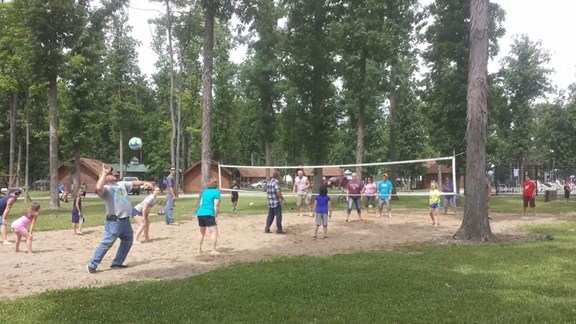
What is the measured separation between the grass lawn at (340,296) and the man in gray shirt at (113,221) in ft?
5.58

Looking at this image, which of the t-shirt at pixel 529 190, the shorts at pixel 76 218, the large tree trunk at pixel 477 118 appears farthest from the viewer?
the t-shirt at pixel 529 190

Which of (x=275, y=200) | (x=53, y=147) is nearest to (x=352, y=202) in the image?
(x=275, y=200)

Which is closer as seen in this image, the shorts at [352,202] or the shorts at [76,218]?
the shorts at [76,218]

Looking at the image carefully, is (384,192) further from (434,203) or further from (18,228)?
(18,228)

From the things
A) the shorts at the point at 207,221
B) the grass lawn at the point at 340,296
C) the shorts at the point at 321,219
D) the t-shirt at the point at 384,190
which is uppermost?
the t-shirt at the point at 384,190

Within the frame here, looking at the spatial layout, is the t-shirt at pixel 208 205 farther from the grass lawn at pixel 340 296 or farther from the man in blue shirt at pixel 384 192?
the man in blue shirt at pixel 384 192

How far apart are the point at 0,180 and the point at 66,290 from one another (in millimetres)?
47371

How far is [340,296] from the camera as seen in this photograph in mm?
6336

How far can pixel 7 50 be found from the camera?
102 feet

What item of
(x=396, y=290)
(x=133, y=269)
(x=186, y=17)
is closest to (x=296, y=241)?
(x=133, y=269)

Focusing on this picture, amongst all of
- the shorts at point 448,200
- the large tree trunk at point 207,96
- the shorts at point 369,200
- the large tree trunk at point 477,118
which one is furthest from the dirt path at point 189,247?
the large tree trunk at point 207,96

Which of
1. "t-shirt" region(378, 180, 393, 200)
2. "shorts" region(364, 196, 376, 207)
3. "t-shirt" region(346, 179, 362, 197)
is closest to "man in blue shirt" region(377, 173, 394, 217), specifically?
"t-shirt" region(378, 180, 393, 200)

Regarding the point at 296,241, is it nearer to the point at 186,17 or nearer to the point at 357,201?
the point at 357,201

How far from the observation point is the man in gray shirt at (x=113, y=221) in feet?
28.3
